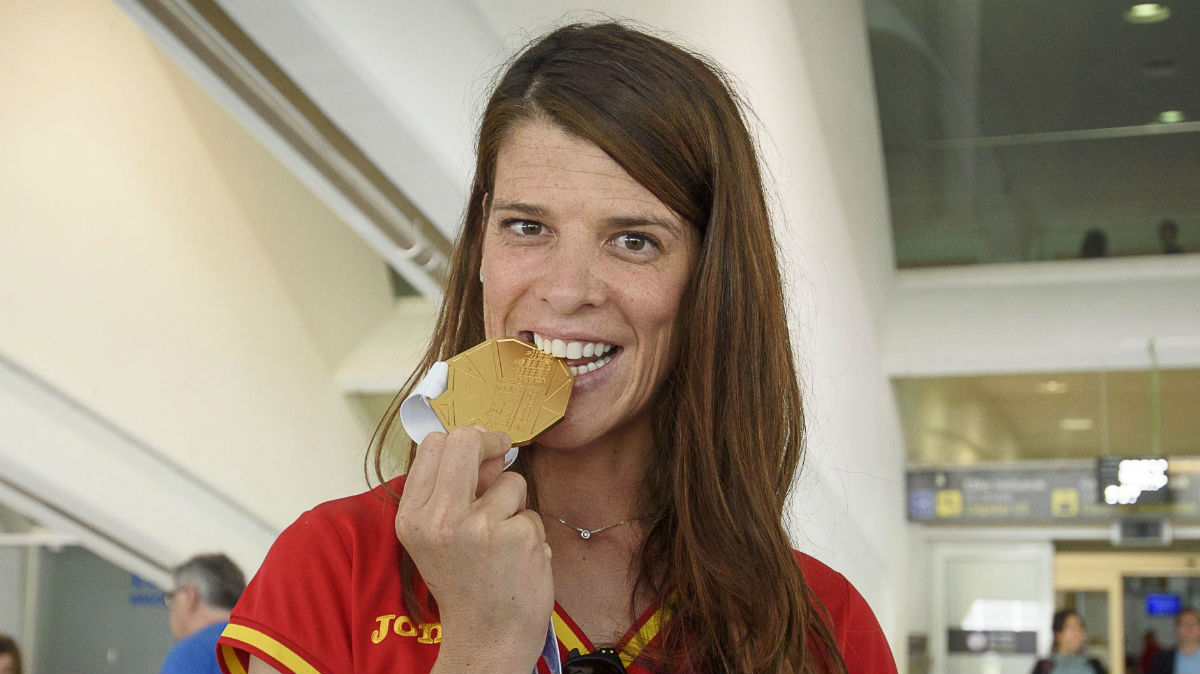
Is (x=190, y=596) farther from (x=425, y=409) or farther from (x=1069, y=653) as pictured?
(x=1069, y=653)

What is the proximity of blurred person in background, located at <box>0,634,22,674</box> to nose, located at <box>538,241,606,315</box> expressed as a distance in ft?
19.9

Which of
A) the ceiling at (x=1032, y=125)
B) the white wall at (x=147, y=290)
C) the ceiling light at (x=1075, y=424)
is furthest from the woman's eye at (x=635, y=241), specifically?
the ceiling light at (x=1075, y=424)

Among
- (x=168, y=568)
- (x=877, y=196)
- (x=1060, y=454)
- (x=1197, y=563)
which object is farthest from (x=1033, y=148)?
(x=168, y=568)

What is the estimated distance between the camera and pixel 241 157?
696cm

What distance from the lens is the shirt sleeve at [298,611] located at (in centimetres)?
133

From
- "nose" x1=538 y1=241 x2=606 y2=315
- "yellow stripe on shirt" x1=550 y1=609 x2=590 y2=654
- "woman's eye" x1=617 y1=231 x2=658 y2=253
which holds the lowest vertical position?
"yellow stripe on shirt" x1=550 y1=609 x2=590 y2=654

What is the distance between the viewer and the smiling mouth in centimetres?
150

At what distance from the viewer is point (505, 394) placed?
1439 mm

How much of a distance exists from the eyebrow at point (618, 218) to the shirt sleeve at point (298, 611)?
43 cm

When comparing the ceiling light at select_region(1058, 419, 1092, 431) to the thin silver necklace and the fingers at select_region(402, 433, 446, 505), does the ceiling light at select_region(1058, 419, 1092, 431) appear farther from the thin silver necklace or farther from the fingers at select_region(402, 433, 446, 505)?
the fingers at select_region(402, 433, 446, 505)

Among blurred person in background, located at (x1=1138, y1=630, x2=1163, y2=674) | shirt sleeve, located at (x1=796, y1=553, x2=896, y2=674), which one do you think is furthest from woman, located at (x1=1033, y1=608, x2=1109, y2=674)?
shirt sleeve, located at (x1=796, y1=553, x2=896, y2=674)

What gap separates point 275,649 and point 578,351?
47 cm

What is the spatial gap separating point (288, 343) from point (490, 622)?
6.42 m

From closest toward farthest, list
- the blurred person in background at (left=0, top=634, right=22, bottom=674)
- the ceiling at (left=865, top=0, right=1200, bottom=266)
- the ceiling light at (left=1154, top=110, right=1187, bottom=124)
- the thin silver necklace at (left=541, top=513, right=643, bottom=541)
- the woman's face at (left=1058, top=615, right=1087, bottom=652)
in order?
the thin silver necklace at (left=541, top=513, right=643, bottom=541) → the blurred person in background at (left=0, top=634, right=22, bottom=674) → the ceiling at (left=865, top=0, right=1200, bottom=266) → the woman's face at (left=1058, top=615, right=1087, bottom=652) → the ceiling light at (left=1154, top=110, right=1187, bottom=124)
